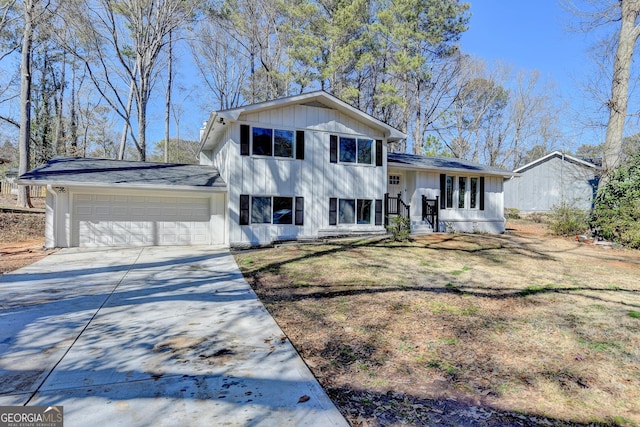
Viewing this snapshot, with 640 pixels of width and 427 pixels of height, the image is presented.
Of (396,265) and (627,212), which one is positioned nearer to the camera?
(396,265)

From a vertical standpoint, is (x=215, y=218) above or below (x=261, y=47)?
below

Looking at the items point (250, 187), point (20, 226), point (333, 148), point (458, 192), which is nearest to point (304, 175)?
point (333, 148)

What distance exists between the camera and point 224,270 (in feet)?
25.8

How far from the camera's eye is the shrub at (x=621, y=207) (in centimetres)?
1173

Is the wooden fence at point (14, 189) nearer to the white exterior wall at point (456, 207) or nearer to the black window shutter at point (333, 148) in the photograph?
the black window shutter at point (333, 148)

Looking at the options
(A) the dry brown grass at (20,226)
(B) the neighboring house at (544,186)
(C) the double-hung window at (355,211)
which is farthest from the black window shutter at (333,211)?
(B) the neighboring house at (544,186)

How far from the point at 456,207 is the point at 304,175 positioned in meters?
7.58

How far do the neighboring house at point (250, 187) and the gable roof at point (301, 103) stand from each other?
0.04 metres

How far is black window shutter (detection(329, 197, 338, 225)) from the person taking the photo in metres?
12.6

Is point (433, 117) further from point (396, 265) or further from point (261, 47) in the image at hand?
point (396, 265)

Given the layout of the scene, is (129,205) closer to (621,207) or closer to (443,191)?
(443,191)

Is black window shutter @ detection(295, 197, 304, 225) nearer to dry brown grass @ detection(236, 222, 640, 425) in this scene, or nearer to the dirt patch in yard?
dry brown grass @ detection(236, 222, 640, 425)

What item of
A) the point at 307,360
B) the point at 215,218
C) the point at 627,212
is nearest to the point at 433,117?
the point at 627,212

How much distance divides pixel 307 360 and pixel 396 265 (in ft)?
16.6
